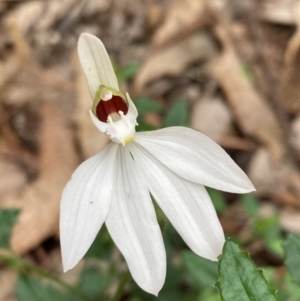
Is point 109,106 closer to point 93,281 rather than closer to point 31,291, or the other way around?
point 31,291

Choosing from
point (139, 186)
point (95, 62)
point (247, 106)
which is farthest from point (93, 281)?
point (247, 106)

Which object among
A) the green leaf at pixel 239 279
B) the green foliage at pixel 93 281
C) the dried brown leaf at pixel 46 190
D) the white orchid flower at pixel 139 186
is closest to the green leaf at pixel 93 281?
the green foliage at pixel 93 281

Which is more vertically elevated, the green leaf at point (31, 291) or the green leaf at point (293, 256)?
the green leaf at point (293, 256)

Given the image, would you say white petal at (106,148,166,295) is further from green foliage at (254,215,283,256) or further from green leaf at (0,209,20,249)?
green foliage at (254,215,283,256)

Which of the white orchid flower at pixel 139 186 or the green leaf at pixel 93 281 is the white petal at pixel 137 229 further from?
the green leaf at pixel 93 281

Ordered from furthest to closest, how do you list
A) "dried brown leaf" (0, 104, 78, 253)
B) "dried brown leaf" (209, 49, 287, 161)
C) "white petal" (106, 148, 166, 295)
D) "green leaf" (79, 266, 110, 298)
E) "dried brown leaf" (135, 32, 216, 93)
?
"dried brown leaf" (135, 32, 216, 93) < "dried brown leaf" (209, 49, 287, 161) < "dried brown leaf" (0, 104, 78, 253) < "green leaf" (79, 266, 110, 298) < "white petal" (106, 148, 166, 295)

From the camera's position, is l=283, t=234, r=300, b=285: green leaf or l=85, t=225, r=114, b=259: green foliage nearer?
l=283, t=234, r=300, b=285: green leaf

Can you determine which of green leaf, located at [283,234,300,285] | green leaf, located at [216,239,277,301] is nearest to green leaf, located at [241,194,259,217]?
green leaf, located at [283,234,300,285]
